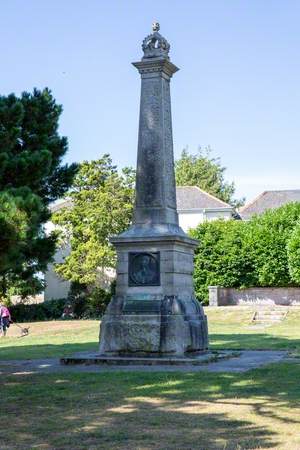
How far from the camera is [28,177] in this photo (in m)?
11.1

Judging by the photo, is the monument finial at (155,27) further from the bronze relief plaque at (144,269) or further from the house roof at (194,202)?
the house roof at (194,202)

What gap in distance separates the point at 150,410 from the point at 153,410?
0.12ft

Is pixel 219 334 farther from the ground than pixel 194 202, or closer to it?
closer to it

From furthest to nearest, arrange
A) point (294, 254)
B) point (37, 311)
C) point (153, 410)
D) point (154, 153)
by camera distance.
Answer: point (37, 311) → point (294, 254) → point (154, 153) → point (153, 410)

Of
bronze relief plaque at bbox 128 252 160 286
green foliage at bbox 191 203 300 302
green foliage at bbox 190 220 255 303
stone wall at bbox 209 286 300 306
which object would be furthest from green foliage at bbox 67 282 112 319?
bronze relief plaque at bbox 128 252 160 286

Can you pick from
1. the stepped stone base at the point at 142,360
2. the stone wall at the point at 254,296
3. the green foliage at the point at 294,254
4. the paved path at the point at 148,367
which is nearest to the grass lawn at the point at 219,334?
the green foliage at the point at 294,254

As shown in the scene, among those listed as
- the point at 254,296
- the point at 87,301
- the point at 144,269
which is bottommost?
the point at 144,269

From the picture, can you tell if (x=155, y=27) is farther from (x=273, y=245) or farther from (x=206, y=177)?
(x=206, y=177)

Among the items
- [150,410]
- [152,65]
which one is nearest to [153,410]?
[150,410]

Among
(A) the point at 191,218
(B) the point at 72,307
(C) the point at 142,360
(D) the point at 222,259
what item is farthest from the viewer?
(A) the point at 191,218

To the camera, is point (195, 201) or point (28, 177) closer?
point (28, 177)

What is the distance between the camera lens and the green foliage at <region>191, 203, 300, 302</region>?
136ft

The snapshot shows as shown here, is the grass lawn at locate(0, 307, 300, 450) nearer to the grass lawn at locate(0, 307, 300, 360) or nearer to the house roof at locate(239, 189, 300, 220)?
the grass lawn at locate(0, 307, 300, 360)

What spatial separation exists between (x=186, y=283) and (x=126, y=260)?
1.48 m
